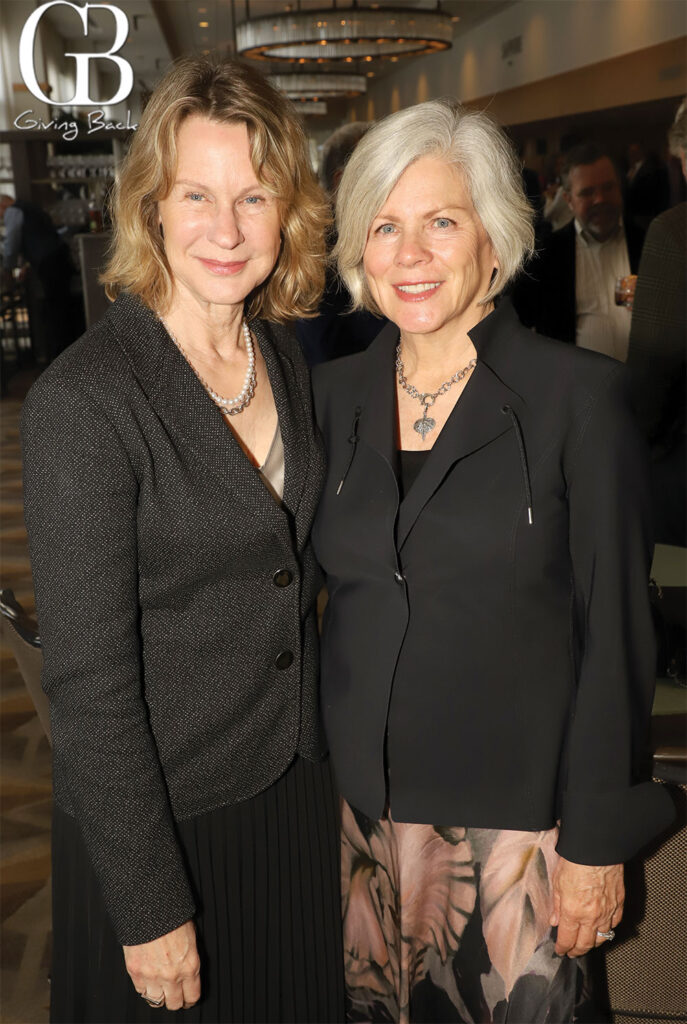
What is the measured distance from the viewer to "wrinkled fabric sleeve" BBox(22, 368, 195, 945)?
128 cm

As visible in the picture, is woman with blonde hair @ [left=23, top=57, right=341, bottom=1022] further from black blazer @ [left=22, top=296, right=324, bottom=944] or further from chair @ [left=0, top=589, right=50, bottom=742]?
chair @ [left=0, top=589, right=50, bottom=742]

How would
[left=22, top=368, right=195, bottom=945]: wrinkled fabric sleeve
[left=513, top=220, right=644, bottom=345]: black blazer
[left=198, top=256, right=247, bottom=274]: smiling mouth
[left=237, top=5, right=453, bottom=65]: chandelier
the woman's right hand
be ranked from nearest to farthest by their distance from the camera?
[left=22, top=368, right=195, bottom=945]: wrinkled fabric sleeve → the woman's right hand → [left=198, top=256, right=247, bottom=274]: smiling mouth → [left=513, top=220, right=644, bottom=345]: black blazer → [left=237, top=5, right=453, bottom=65]: chandelier

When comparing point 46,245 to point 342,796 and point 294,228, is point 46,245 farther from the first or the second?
point 342,796

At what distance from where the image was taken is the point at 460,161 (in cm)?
151

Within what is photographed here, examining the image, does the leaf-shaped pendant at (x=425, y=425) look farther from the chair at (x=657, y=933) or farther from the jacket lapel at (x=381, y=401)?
the chair at (x=657, y=933)

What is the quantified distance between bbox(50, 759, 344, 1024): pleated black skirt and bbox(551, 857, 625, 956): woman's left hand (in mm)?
445

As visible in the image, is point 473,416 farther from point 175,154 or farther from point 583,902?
point 583,902

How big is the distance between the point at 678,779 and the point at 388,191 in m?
1.06

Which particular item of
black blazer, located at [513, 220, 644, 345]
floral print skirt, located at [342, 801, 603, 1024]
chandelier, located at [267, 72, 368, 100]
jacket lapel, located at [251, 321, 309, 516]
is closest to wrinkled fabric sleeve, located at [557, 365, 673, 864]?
floral print skirt, located at [342, 801, 603, 1024]

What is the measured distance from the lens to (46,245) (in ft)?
9.20

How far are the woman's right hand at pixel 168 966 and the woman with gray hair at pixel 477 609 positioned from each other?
0.35 m

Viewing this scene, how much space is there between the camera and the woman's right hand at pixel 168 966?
54.2 inches

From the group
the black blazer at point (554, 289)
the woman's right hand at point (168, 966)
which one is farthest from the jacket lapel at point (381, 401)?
the black blazer at point (554, 289)

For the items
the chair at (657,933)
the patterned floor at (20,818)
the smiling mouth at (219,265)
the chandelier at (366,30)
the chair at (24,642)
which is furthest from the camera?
the chandelier at (366,30)
